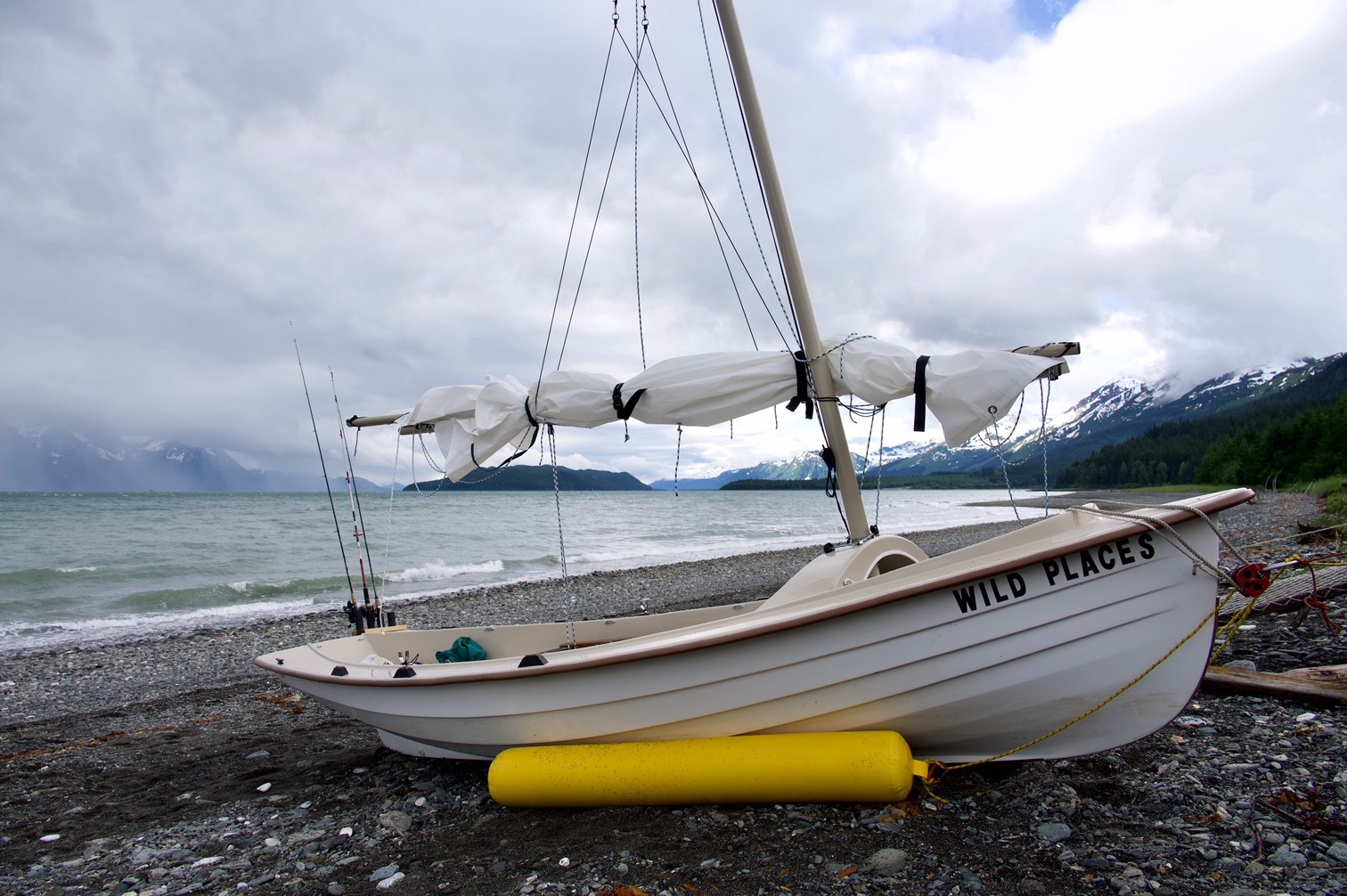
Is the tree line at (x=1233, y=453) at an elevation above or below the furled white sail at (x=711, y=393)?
below

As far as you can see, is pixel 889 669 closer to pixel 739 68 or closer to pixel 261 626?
pixel 739 68

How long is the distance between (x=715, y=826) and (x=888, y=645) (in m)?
1.67

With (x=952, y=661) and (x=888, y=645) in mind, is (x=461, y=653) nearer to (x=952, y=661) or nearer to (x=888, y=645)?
(x=888, y=645)

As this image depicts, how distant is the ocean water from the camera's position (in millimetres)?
18016

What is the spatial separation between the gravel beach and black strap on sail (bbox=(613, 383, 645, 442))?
345 centimetres

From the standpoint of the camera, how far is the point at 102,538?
33250 millimetres

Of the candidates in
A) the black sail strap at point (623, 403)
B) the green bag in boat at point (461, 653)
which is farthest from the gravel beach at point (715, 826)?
the black sail strap at point (623, 403)

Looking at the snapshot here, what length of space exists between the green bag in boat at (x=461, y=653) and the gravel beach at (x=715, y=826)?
0.99 meters

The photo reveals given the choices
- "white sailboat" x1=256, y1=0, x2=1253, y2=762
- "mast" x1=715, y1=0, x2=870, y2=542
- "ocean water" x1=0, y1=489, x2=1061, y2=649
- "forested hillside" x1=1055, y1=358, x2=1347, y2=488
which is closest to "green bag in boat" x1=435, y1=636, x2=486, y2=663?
"white sailboat" x1=256, y1=0, x2=1253, y2=762

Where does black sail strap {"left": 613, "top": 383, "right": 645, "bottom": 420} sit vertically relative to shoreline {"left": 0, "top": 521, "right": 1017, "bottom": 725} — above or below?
above

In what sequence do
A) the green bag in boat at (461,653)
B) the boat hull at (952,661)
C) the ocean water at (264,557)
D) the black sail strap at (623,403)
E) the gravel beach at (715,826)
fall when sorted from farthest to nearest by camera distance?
the ocean water at (264,557) < the green bag in boat at (461,653) < the black sail strap at (623,403) < the boat hull at (952,661) < the gravel beach at (715,826)

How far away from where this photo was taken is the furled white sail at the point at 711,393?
6020 millimetres

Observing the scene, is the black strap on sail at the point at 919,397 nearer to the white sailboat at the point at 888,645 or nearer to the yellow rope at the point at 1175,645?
the white sailboat at the point at 888,645

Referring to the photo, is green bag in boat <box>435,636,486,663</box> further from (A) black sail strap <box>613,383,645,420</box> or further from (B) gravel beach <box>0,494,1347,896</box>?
(A) black sail strap <box>613,383,645,420</box>
